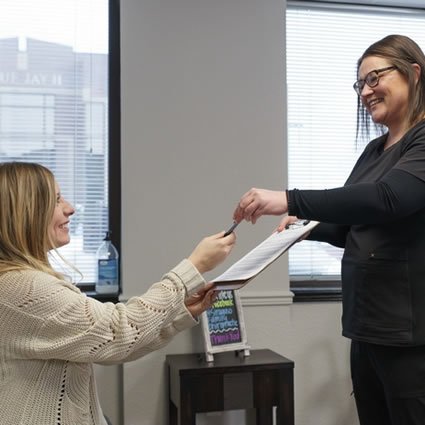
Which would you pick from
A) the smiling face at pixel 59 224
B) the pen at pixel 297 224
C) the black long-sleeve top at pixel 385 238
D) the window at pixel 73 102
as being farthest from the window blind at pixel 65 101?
the black long-sleeve top at pixel 385 238

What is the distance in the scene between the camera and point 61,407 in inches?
50.3

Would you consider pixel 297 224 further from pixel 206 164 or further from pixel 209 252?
pixel 206 164

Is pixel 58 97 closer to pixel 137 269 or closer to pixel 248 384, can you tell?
pixel 137 269

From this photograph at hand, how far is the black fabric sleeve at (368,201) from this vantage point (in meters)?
1.43

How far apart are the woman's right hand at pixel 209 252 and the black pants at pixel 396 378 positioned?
49 cm

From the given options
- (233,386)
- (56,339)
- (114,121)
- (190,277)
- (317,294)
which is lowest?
(233,386)

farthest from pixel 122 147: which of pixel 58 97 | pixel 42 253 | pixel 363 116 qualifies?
pixel 42 253

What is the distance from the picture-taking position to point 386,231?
5.11 ft

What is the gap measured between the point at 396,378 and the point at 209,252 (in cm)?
59

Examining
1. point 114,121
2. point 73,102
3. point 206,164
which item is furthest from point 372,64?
point 73,102

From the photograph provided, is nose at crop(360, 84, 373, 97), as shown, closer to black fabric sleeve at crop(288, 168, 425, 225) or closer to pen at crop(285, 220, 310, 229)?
black fabric sleeve at crop(288, 168, 425, 225)

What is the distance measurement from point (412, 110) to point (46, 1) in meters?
1.99

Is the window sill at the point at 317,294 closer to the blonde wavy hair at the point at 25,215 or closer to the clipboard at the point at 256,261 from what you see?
the clipboard at the point at 256,261

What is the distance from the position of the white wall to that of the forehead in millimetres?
1023
